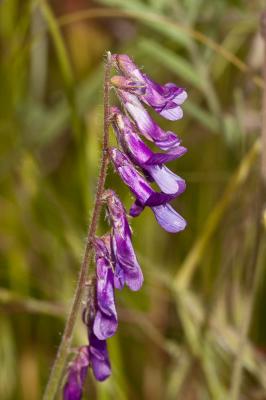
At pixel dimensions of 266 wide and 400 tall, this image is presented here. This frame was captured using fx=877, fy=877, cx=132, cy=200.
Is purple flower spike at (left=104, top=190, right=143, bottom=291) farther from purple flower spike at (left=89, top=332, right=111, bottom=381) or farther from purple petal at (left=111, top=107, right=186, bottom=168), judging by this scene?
purple flower spike at (left=89, top=332, right=111, bottom=381)

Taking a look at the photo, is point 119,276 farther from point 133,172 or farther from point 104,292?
point 133,172

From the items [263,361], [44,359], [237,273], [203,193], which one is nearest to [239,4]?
[203,193]

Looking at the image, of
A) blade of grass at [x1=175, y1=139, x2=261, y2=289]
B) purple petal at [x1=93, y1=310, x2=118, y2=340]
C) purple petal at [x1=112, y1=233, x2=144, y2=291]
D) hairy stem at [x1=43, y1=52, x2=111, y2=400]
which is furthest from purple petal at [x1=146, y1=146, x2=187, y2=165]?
blade of grass at [x1=175, y1=139, x2=261, y2=289]

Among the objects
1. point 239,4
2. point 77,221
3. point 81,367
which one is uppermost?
point 239,4

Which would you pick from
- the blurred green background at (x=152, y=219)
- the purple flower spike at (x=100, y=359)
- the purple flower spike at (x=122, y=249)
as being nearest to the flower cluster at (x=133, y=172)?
the purple flower spike at (x=122, y=249)

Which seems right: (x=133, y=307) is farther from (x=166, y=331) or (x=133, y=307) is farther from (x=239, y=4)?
(x=239, y=4)

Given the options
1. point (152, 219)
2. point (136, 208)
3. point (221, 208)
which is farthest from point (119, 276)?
point (152, 219)
